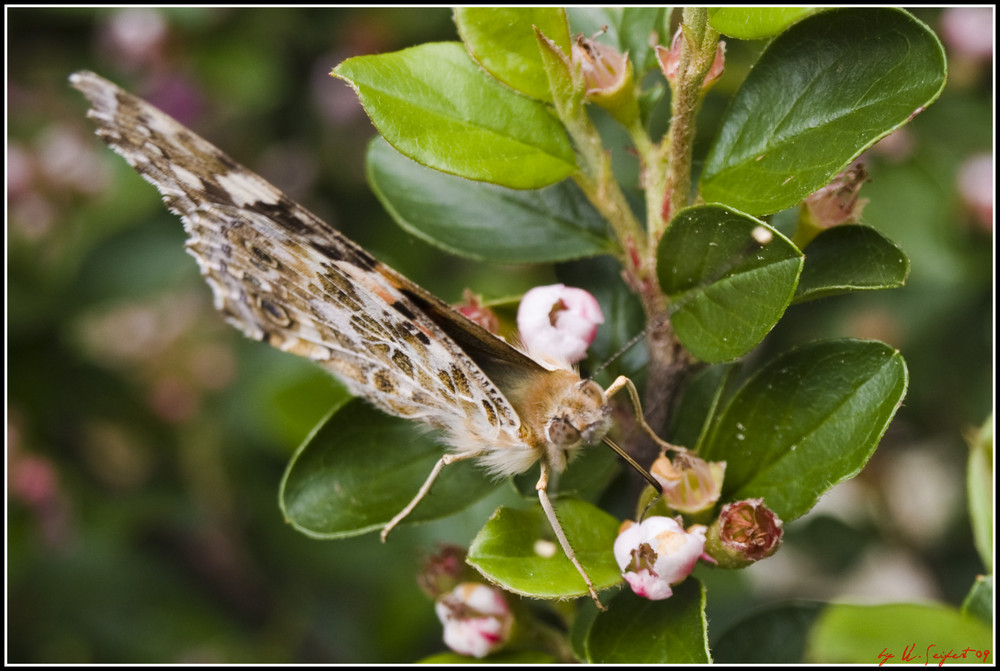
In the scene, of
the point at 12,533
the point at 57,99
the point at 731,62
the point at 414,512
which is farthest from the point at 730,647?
the point at 57,99

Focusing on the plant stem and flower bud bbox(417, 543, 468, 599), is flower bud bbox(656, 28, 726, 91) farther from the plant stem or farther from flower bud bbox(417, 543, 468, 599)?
flower bud bbox(417, 543, 468, 599)

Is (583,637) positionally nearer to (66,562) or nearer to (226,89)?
(66,562)

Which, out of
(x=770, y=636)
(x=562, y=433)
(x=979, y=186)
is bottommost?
(x=770, y=636)
